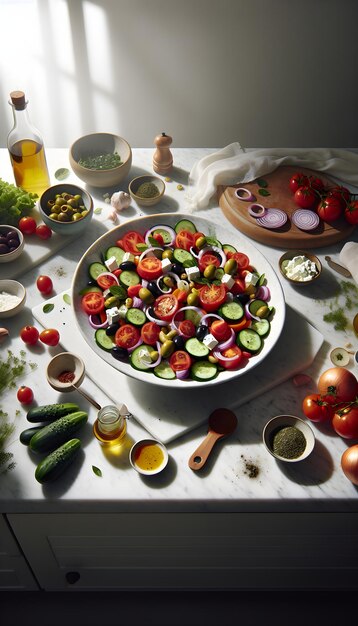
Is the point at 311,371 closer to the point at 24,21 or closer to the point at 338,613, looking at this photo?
the point at 338,613

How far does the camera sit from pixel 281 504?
1.81 meters

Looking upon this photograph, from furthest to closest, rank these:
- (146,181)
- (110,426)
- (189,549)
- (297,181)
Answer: (146,181)
(297,181)
(189,549)
(110,426)

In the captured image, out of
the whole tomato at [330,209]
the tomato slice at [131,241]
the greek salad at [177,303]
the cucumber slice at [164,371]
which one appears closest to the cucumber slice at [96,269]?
the greek salad at [177,303]

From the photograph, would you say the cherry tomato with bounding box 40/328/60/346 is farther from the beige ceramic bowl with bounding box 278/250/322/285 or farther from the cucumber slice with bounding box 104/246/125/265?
the beige ceramic bowl with bounding box 278/250/322/285

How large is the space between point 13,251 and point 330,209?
4.21 ft

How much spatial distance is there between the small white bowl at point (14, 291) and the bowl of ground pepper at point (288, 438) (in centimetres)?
99

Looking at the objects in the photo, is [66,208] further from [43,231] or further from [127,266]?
[127,266]

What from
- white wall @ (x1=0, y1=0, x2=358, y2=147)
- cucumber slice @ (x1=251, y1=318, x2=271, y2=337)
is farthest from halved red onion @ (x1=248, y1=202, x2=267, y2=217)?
white wall @ (x1=0, y1=0, x2=358, y2=147)

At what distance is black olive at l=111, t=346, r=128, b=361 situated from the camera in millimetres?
2000

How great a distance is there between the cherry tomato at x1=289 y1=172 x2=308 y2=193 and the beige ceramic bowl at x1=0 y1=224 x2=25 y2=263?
1156 mm

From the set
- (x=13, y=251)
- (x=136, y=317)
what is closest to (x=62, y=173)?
(x=13, y=251)

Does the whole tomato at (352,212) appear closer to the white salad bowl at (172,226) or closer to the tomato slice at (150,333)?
the white salad bowl at (172,226)

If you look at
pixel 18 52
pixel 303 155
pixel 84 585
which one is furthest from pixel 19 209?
pixel 18 52

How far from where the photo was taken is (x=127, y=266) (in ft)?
7.32
